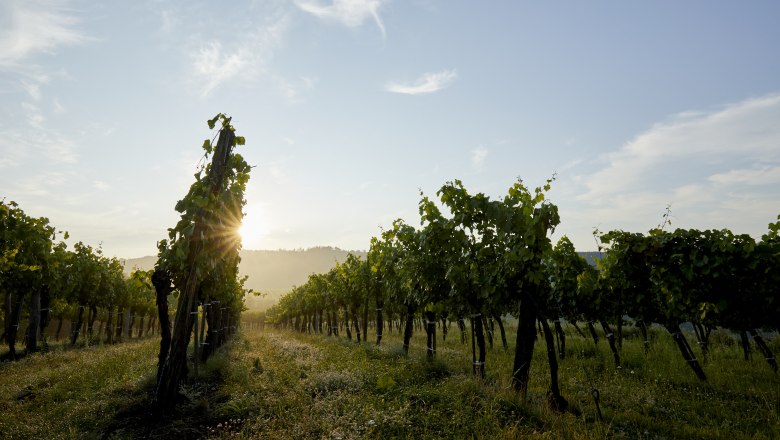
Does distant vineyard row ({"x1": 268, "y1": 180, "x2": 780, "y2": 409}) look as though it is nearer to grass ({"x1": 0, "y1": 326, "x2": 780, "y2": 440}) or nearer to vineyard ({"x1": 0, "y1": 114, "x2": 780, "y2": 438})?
vineyard ({"x1": 0, "y1": 114, "x2": 780, "y2": 438})

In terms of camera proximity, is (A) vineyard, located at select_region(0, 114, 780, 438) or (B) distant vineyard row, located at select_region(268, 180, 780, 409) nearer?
(A) vineyard, located at select_region(0, 114, 780, 438)

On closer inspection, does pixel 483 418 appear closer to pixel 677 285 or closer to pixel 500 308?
pixel 500 308

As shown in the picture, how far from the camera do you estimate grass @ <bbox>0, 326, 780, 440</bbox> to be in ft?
21.4

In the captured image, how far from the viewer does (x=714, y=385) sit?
11711 mm

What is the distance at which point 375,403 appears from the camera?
25.1 ft

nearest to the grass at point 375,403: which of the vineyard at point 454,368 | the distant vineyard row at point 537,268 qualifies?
the vineyard at point 454,368

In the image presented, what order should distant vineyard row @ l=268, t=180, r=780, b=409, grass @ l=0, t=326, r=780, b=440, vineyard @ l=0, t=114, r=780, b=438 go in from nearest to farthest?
grass @ l=0, t=326, r=780, b=440, vineyard @ l=0, t=114, r=780, b=438, distant vineyard row @ l=268, t=180, r=780, b=409

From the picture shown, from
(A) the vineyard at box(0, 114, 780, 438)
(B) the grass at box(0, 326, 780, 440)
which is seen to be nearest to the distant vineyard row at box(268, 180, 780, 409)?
(A) the vineyard at box(0, 114, 780, 438)

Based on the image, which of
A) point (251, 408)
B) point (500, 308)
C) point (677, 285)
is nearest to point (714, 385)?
point (677, 285)

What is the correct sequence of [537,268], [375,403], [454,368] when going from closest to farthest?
1. [375,403]
2. [537,268]
3. [454,368]

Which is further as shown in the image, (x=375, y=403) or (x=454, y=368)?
(x=454, y=368)

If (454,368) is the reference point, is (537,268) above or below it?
above

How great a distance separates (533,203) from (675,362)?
10204 mm

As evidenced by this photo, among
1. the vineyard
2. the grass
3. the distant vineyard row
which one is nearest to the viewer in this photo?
the grass
